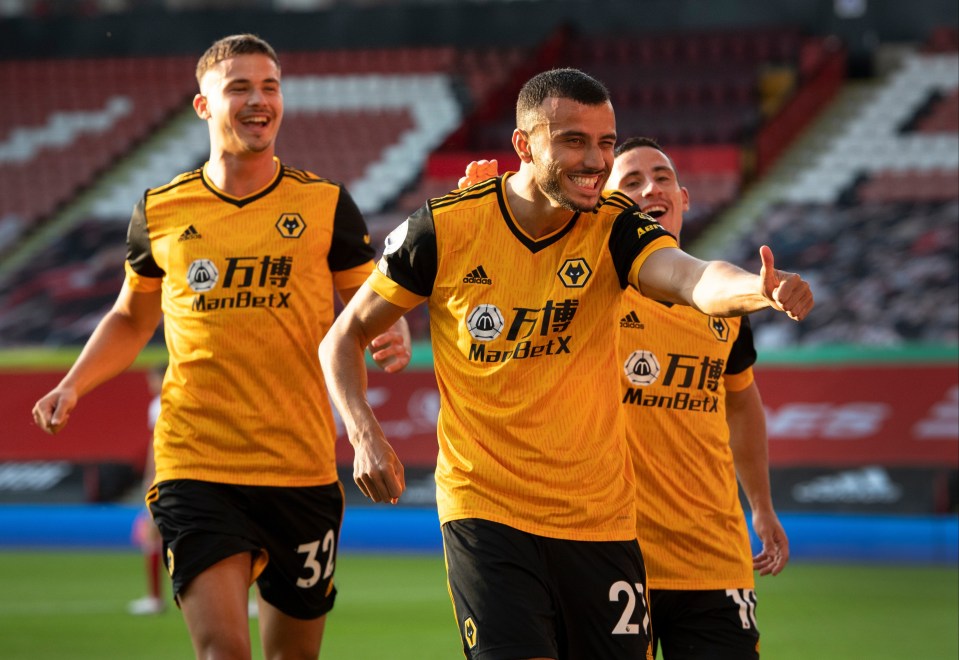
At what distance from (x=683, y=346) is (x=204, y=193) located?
192cm

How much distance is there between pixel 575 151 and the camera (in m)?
4.24

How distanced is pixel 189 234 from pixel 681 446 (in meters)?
2.01

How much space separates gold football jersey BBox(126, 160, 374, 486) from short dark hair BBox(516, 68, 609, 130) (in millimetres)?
1459

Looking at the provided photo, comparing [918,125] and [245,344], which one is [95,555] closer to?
[245,344]

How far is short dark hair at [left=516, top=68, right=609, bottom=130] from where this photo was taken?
14.0 ft

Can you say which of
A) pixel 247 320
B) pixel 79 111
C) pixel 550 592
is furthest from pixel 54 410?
pixel 79 111

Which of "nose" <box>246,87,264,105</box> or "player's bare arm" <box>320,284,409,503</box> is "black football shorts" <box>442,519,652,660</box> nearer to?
"player's bare arm" <box>320,284,409,503</box>

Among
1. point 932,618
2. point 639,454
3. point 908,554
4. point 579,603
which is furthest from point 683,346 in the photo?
point 908,554

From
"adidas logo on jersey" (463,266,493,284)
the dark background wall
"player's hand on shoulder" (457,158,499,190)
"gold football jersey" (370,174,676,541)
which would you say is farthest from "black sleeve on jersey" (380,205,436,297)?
the dark background wall

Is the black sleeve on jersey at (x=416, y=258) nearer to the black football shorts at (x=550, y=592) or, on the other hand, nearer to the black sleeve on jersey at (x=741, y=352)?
the black football shorts at (x=550, y=592)

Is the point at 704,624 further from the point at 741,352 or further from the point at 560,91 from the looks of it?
the point at 560,91

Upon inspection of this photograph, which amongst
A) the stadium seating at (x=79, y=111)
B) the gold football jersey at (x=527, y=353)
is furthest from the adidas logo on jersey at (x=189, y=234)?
the stadium seating at (x=79, y=111)

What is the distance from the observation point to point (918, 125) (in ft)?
74.9

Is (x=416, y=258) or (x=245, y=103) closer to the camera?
(x=416, y=258)
